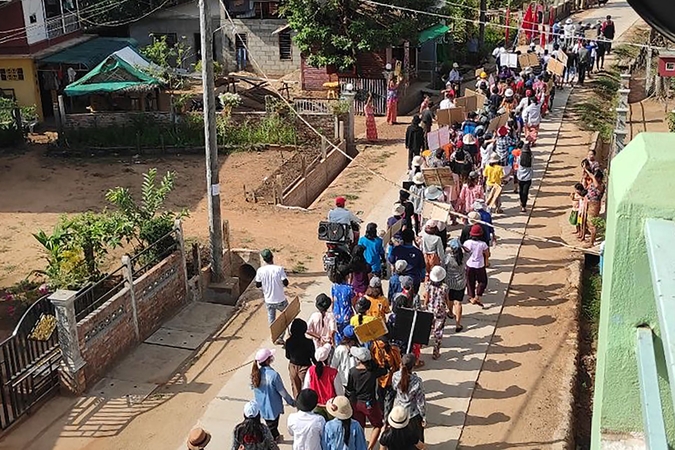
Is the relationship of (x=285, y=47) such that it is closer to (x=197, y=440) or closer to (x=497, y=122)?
(x=497, y=122)

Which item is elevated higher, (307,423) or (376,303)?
(376,303)

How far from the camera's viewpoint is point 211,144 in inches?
499

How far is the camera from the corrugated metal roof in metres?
27.2

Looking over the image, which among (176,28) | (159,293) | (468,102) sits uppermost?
(176,28)

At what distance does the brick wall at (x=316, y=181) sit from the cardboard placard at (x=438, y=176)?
4774 millimetres

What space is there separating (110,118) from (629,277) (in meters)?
22.6

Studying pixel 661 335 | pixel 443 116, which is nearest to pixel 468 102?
pixel 443 116

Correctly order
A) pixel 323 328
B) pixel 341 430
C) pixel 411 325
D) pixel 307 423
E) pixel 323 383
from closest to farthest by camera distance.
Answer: pixel 341 430
pixel 307 423
pixel 323 383
pixel 411 325
pixel 323 328

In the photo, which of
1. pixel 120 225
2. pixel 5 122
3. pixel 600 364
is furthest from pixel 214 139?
pixel 5 122

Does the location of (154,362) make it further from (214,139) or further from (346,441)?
(346,441)

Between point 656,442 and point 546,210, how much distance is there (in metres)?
15.2

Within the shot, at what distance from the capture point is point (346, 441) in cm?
683

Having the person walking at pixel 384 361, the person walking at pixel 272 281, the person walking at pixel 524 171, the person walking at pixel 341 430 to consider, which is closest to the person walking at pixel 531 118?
the person walking at pixel 524 171

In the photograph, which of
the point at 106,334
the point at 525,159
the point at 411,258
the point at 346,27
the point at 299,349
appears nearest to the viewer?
the point at 299,349
